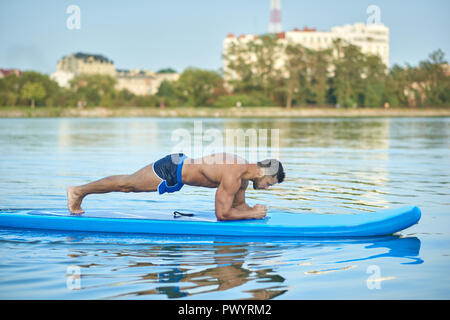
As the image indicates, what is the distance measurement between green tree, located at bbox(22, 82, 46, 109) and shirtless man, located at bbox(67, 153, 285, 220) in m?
84.2

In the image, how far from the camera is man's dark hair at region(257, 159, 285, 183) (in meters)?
7.74

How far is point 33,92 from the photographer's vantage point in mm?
88250

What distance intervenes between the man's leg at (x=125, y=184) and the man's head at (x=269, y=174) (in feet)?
4.40

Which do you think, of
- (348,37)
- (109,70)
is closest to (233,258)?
(348,37)

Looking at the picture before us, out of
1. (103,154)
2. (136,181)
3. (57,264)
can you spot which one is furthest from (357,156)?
(57,264)

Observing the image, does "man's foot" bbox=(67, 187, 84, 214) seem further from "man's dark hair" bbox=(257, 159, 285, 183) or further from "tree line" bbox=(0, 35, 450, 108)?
"tree line" bbox=(0, 35, 450, 108)

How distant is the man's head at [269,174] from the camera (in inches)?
305

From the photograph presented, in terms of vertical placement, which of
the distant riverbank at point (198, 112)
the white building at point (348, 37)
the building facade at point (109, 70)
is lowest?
the distant riverbank at point (198, 112)

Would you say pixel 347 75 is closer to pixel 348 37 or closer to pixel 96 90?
pixel 96 90

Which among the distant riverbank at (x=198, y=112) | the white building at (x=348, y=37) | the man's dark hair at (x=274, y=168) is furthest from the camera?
the white building at (x=348, y=37)

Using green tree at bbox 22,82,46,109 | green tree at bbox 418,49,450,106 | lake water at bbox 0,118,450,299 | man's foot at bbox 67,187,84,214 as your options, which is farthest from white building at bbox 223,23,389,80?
man's foot at bbox 67,187,84,214

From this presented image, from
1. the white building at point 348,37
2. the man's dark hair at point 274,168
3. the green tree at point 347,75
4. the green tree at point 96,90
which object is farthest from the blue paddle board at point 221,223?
the white building at point 348,37

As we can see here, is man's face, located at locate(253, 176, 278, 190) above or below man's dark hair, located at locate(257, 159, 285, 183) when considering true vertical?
below

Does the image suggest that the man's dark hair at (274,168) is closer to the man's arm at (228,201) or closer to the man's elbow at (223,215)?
the man's arm at (228,201)
